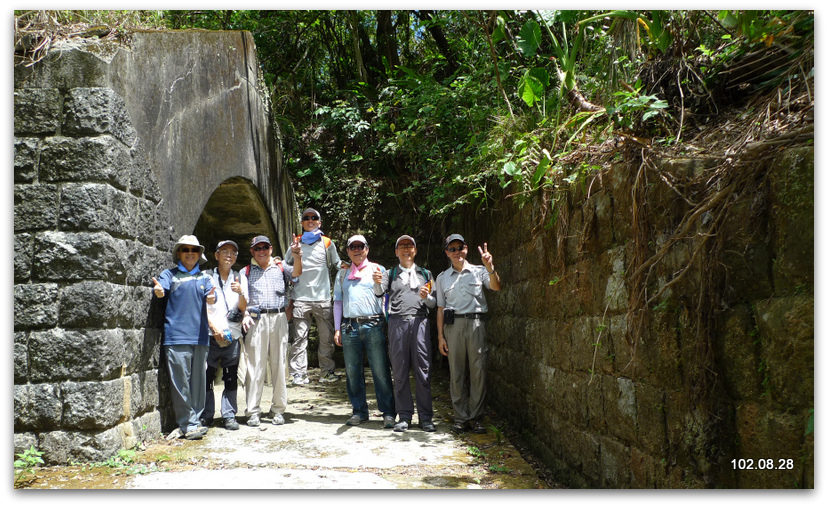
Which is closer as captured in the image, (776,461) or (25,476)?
(776,461)

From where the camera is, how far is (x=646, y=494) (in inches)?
108

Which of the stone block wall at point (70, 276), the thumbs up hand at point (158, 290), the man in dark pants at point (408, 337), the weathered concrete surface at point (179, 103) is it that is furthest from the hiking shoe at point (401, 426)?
the weathered concrete surface at point (179, 103)

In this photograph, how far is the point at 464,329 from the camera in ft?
15.8

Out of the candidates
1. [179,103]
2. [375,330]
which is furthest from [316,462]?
[179,103]

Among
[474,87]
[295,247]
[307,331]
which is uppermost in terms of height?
[474,87]

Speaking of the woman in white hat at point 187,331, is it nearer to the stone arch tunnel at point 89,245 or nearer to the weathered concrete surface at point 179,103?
the stone arch tunnel at point 89,245

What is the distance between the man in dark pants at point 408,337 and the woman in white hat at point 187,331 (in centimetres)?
129

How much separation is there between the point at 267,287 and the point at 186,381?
98 centimetres

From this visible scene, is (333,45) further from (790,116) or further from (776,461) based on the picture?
(776,461)

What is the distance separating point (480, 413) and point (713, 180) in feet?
9.83

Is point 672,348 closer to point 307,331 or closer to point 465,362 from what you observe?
point 465,362

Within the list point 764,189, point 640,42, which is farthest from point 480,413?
point 764,189

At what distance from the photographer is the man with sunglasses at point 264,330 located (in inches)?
190

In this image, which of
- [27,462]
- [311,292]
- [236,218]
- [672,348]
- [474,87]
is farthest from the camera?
[236,218]
